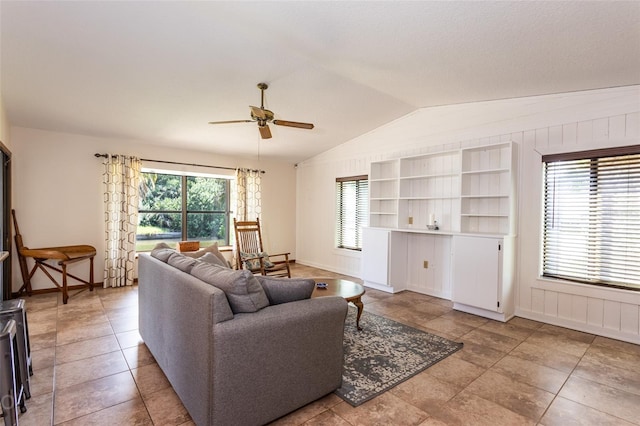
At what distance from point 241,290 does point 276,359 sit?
17.5 inches

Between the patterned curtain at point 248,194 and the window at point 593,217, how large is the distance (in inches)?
188

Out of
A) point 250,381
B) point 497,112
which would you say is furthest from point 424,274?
point 250,381

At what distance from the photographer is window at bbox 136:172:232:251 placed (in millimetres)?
5473

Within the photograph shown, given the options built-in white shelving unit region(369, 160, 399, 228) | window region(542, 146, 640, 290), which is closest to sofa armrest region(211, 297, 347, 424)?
window region(542, 146, 640, 290)

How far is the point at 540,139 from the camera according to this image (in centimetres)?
355

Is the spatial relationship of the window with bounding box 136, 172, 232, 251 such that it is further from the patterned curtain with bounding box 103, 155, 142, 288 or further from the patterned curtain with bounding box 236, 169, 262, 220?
the patterned curtain with bounding box 103, 155, 142, 288

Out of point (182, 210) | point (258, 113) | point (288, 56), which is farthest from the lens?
point (182, 210)

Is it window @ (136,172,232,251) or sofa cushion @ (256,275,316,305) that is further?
window @ (136,172,232,251)

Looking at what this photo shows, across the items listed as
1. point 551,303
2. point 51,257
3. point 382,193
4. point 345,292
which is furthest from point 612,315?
point 51,257

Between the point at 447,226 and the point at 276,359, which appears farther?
the point at 447,226

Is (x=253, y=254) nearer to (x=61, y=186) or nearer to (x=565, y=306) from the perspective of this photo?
(x=61, y=186)

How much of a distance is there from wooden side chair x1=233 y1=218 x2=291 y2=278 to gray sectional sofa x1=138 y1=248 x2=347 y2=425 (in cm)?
245

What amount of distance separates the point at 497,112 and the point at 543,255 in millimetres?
1819

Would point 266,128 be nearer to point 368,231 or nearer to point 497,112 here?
point 368,231
